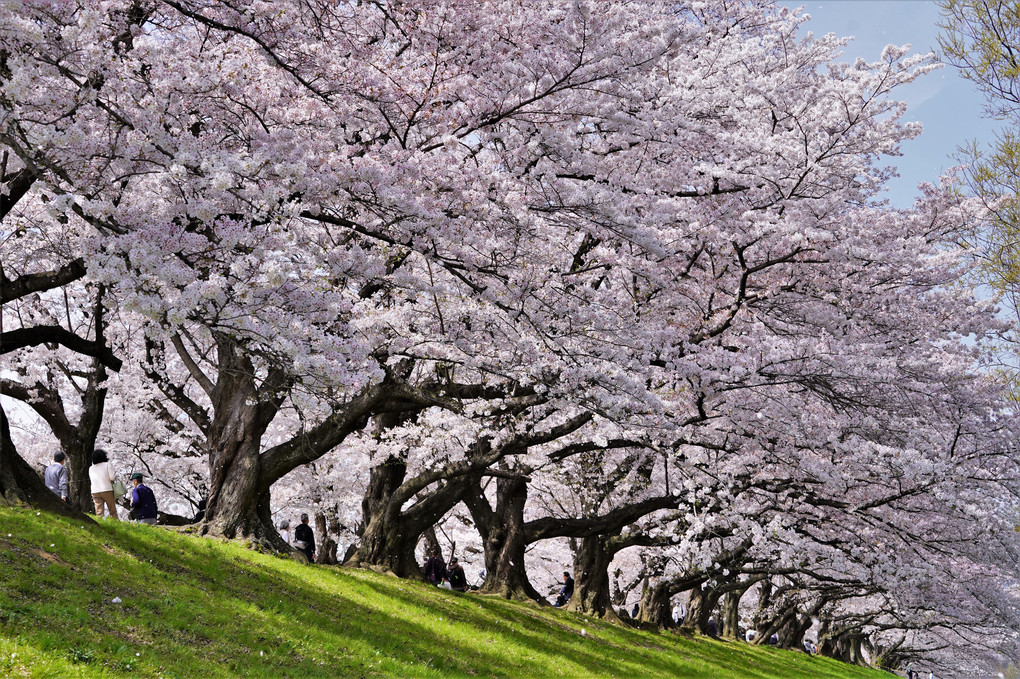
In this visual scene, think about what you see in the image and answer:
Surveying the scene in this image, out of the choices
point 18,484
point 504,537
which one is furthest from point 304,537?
point 18,484

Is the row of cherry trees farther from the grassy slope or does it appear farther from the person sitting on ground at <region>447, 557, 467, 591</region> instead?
the person sitting on ground at <region>447, 557, 467, 591</region>

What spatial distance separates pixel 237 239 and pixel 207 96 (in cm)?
185

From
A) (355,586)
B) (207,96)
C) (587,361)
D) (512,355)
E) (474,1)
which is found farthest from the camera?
(355,586)

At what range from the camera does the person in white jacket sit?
15.6 meters

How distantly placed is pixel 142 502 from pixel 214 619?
788 cm

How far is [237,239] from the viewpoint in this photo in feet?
28.6

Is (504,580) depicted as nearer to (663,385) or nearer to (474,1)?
(663,385)

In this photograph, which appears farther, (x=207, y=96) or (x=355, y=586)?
(x=355, y=586)

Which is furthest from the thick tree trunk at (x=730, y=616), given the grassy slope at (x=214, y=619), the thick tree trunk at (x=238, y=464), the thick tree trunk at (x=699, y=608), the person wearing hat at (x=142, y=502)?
the thick tree trunk at (x=238, y=464)

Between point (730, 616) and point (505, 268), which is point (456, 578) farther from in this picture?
point (730, 616)

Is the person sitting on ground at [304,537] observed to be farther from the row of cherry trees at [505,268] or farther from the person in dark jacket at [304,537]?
the row of cherry trees at [505,268]

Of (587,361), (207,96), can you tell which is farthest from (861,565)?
(207,96)

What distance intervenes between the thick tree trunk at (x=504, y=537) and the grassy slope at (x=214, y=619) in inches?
205

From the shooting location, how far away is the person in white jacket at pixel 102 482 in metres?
15.6
